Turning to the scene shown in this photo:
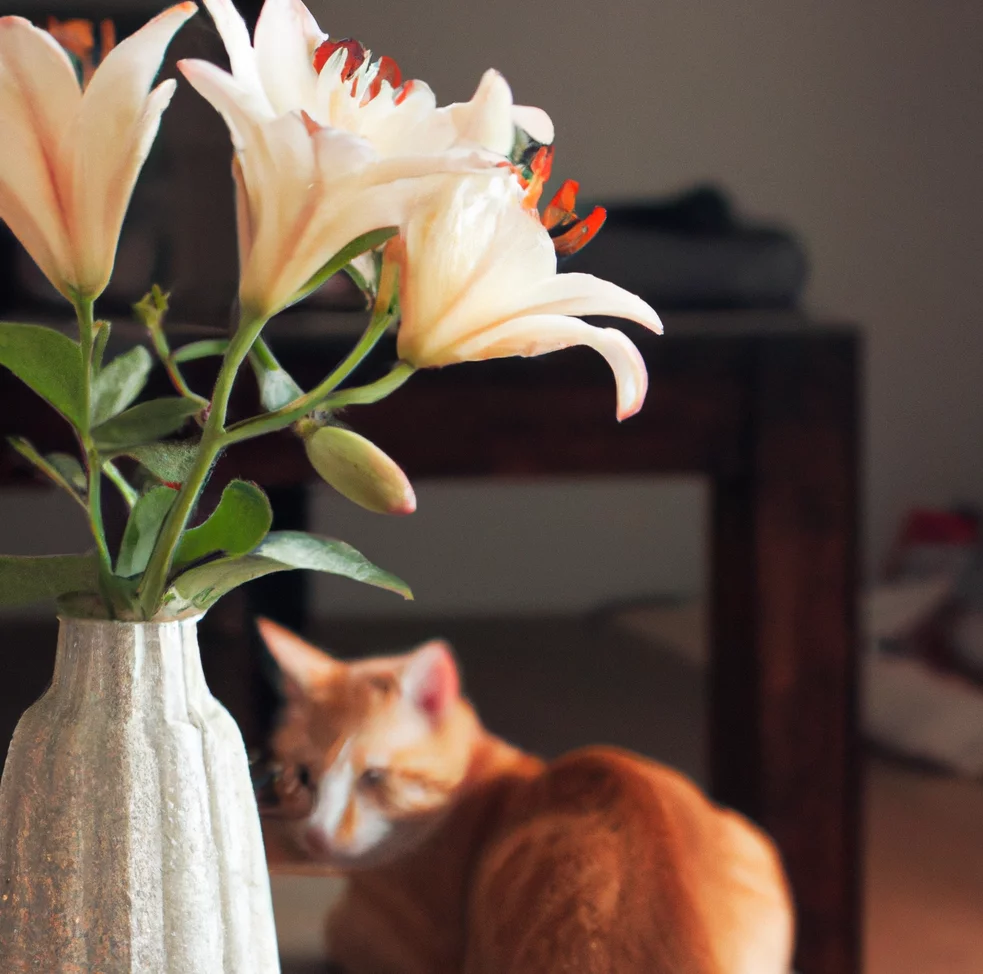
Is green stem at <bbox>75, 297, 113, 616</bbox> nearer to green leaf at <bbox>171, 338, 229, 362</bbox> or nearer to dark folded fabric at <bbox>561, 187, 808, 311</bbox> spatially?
green leaf at <bbox>171, 338, 229, 362</bbox>

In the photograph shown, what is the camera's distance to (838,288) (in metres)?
1.50

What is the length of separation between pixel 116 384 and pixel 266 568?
7 centimetres

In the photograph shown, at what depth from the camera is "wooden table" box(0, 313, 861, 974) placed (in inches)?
31.4

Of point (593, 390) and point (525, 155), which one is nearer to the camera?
point (525, 155)

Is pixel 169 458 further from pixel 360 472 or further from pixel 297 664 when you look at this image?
pixel 297 664

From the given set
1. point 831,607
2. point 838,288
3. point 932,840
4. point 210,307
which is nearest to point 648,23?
point 838,288

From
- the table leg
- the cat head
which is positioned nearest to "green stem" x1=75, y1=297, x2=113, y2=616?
the cat head

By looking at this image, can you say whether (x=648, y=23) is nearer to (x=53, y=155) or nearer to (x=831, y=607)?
(x=831, y=607)

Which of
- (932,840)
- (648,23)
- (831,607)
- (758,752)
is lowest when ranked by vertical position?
(932,840)

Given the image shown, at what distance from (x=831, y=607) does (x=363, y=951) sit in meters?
0.46

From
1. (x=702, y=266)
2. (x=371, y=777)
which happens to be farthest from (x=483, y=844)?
(x=702, y=266)

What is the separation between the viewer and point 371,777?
47cm

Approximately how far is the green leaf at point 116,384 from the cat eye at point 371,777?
0.21 m

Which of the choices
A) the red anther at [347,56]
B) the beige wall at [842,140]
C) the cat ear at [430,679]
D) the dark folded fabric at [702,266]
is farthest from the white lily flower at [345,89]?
the beige wall at [842,140]
